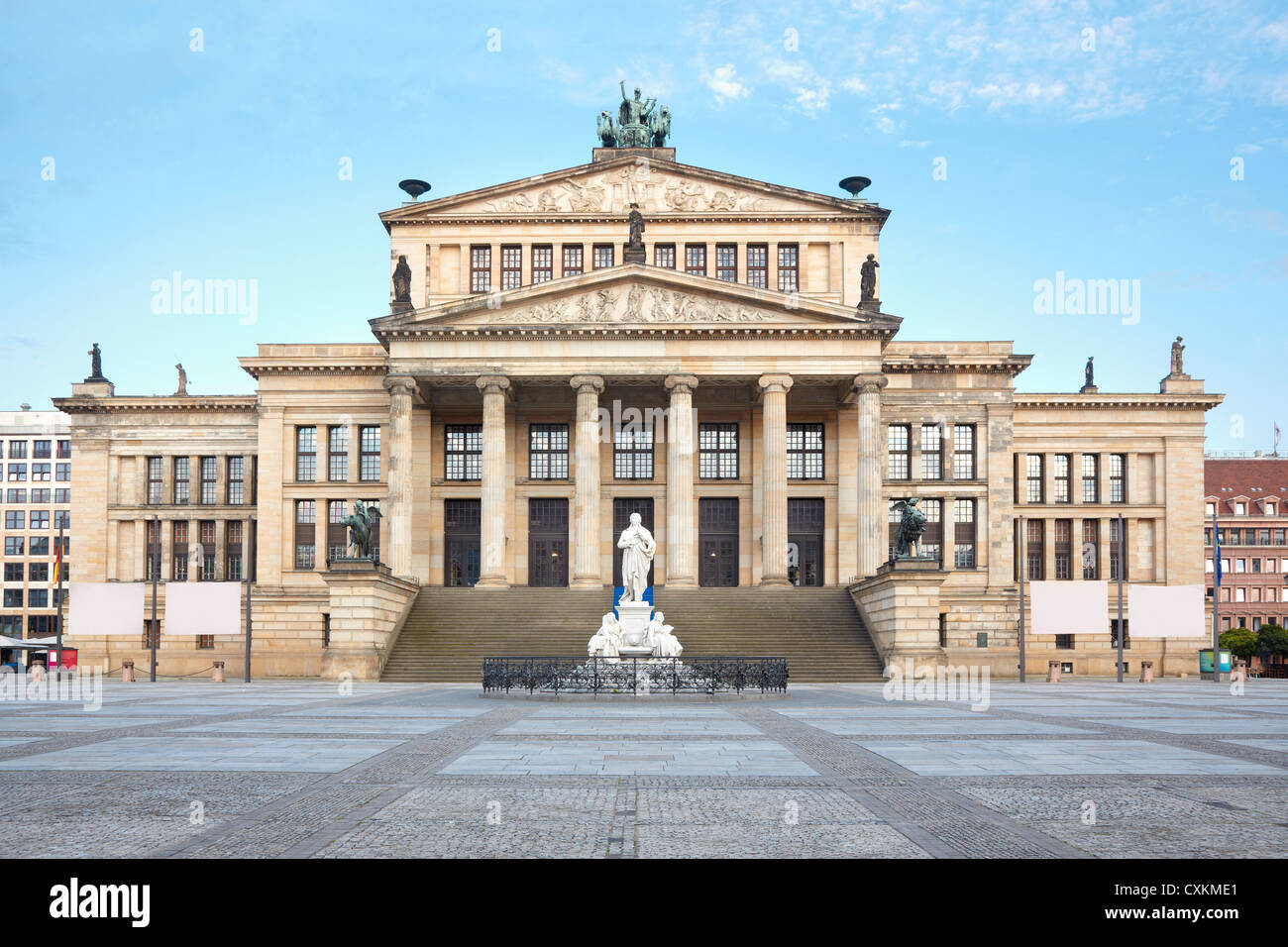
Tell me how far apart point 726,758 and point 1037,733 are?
7.88 meters

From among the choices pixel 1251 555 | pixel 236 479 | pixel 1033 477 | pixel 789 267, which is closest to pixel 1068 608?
pixel 1033 477

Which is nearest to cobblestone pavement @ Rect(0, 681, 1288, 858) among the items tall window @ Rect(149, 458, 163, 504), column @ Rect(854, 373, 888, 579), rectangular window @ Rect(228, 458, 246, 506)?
column @ Rect(854, 373, 888, 579)

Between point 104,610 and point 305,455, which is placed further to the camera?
point 305,455

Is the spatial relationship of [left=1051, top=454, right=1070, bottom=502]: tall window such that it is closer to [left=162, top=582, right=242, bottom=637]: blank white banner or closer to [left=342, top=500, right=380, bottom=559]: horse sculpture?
[left=342, top=500, right=380, bottom=559]: horse sculpture

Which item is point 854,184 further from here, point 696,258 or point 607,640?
point 607,640

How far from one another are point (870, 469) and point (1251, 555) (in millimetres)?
81746

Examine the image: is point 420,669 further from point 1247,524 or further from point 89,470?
point 1247,524

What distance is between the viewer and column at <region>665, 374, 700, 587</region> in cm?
5503

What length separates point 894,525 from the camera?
6359 cm

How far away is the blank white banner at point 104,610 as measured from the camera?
48.8 metres

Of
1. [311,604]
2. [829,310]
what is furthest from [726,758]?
[311,604]

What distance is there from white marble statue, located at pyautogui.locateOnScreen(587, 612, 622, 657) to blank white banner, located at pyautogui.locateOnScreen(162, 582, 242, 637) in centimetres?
1980

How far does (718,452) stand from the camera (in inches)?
2472

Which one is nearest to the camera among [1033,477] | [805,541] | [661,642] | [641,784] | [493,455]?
[641,784]
